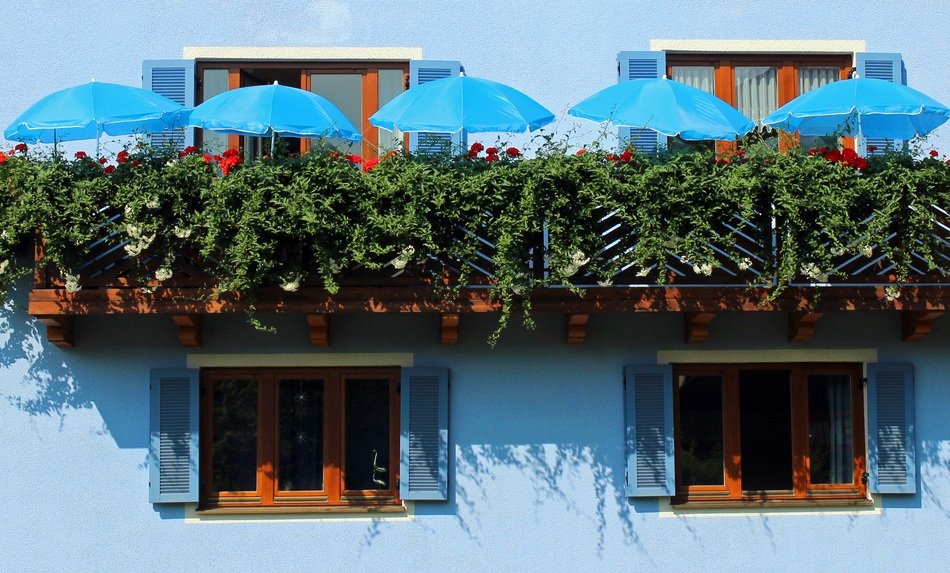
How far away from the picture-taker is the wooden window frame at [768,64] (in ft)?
39.4

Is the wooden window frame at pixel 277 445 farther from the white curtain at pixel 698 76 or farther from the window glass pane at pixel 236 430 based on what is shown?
the white curtain at pixel 698 76

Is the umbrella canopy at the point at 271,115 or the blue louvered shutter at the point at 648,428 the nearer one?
the umbrella canopy at the point at 271,115

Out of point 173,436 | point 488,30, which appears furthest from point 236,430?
point 488,30

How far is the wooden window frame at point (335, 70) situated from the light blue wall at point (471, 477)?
1.60 meters

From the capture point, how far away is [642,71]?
11773mm

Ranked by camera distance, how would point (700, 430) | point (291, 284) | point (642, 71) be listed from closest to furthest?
point (291, 284), point (700, 430), point (642, 71)

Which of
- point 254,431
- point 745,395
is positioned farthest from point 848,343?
point 254,431

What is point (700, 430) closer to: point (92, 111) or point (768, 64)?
point (768, 64)

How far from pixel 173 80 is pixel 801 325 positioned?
18.2 ft

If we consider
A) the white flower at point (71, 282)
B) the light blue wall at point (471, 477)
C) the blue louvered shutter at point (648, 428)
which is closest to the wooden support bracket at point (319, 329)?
the light blue wall at point (471, 477)

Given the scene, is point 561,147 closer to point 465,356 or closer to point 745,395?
point 465,356

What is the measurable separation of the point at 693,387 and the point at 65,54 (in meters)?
5.93

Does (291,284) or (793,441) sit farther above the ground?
(291,284)

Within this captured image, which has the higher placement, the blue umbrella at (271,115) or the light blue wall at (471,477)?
the blue umbrella at (271,115)
